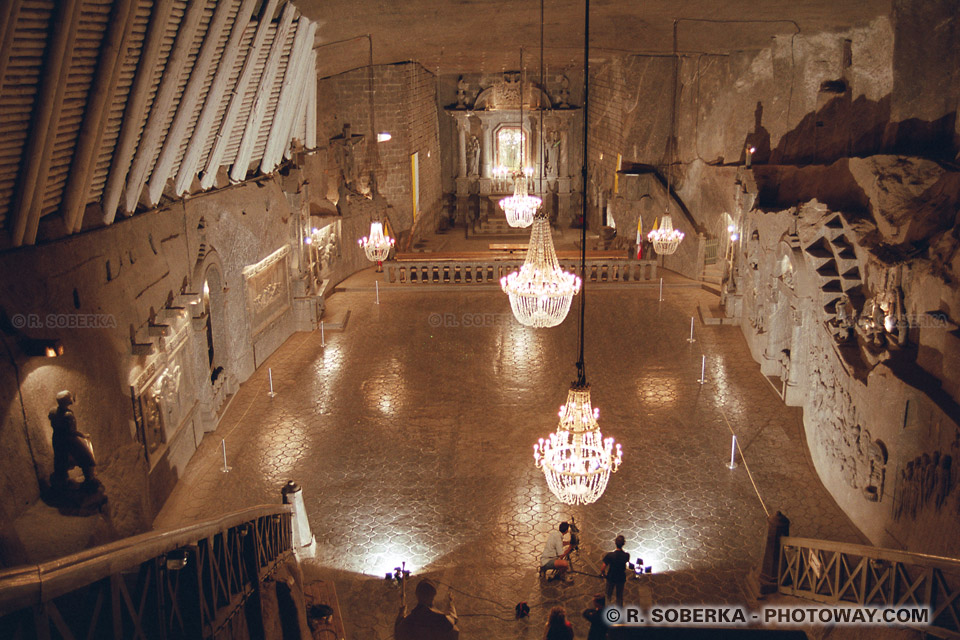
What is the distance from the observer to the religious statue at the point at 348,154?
56.0ft

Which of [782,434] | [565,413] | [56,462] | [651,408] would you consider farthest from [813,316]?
[56,462]

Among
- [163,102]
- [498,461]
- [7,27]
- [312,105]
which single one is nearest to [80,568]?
[7,27]

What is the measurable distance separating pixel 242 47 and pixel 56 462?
5.71 m

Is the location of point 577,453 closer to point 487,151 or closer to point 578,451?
point 578,451

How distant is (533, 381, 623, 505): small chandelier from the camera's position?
A: 221 inches

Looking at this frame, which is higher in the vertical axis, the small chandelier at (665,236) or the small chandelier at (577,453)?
the small chandelier at (665,236)

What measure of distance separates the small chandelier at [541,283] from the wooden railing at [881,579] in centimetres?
313

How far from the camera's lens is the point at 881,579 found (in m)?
5.09

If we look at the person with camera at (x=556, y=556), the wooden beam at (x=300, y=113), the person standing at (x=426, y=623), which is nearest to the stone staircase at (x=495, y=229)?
the wooden beam at (x=300, y=113)

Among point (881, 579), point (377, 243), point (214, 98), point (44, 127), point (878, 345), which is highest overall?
point (214, 98)

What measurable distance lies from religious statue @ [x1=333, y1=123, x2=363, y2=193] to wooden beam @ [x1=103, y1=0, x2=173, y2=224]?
31.5ft

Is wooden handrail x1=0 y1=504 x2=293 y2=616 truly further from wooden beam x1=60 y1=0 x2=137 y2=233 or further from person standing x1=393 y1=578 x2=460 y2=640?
wooden beam x1=60 y1=0 x2=137 y2=233

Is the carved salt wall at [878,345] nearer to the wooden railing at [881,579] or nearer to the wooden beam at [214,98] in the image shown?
the wooden railing at [881,579]

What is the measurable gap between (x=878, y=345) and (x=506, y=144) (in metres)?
17.8
